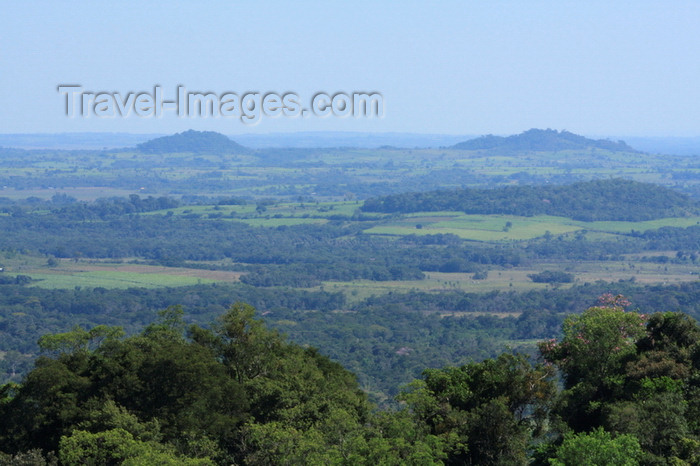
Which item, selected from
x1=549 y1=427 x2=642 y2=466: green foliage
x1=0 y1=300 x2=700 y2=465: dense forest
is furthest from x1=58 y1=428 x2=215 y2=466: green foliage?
x1=549 y1=427 x2=642 y2=466: green foliage

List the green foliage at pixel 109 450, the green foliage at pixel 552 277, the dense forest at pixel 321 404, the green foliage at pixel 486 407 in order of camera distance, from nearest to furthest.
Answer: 1. the green foliage at pixel 109 450
2. the dense forest at pixel 321 404
3. the green foliage at pixel 486 407
4. the green foliage at pixel 552 277

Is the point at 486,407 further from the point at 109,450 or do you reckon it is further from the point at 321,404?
the point at 109,450

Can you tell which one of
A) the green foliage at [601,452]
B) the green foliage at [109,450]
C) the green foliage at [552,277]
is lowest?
the green foliage at [552,277]

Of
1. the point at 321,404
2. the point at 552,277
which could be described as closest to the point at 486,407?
the point at 321,404

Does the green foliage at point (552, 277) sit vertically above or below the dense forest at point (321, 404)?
below

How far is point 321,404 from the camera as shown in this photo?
3878 centimetres

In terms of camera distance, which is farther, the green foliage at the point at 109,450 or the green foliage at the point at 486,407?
the green foliage at the point at 486,407

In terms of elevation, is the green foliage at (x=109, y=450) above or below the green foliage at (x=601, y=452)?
below

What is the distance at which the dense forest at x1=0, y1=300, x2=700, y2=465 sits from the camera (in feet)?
110

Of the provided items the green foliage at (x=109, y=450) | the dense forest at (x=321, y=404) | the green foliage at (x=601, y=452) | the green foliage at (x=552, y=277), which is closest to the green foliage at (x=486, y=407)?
the dense forest at (x=321, y=404)

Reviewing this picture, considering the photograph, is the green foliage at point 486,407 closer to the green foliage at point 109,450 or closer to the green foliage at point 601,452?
the green foliage at point 601,452

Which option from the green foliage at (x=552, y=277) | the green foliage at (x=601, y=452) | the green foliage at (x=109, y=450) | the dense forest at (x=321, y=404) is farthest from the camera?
the green foliage at (x=552, y=277)

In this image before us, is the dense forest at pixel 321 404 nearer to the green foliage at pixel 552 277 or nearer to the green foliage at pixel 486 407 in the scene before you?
the green foliage at pixel 486 407

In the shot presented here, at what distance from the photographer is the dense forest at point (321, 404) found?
3353cm
